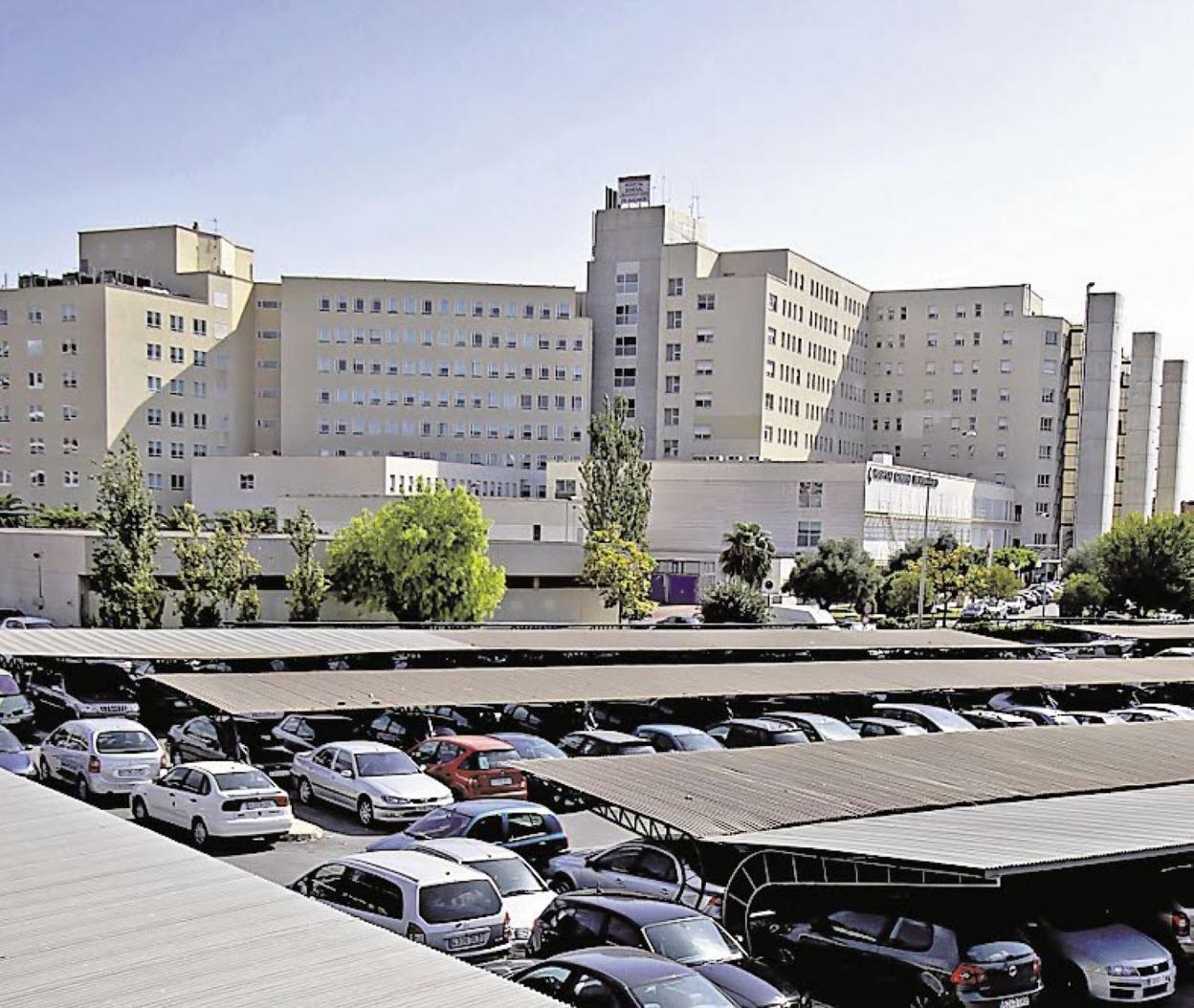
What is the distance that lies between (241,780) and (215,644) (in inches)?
402

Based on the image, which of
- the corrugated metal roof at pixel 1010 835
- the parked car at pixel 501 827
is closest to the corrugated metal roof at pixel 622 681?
the parked car at pixel 501 827

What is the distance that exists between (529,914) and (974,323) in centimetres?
10809

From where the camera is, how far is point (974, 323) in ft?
370

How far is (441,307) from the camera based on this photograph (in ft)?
301

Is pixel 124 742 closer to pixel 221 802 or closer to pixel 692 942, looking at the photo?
pixel 221 802

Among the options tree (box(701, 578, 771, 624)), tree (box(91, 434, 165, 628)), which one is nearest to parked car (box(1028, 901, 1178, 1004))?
tree (box(91, 434, 165, 628))

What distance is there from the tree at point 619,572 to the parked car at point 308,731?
108 ft

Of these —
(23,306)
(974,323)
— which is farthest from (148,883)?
(974,323)

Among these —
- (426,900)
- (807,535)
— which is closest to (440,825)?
(426,900)

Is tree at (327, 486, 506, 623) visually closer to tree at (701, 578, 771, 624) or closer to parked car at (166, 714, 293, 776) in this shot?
tree at (701, 578, 771, 624)

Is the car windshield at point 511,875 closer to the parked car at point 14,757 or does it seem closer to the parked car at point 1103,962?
the parked car at point 1103,962

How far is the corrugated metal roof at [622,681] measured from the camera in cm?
2178

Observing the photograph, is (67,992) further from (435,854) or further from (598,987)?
Result: (435,854)

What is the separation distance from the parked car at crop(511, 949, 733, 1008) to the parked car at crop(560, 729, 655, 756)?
11.3 meters
